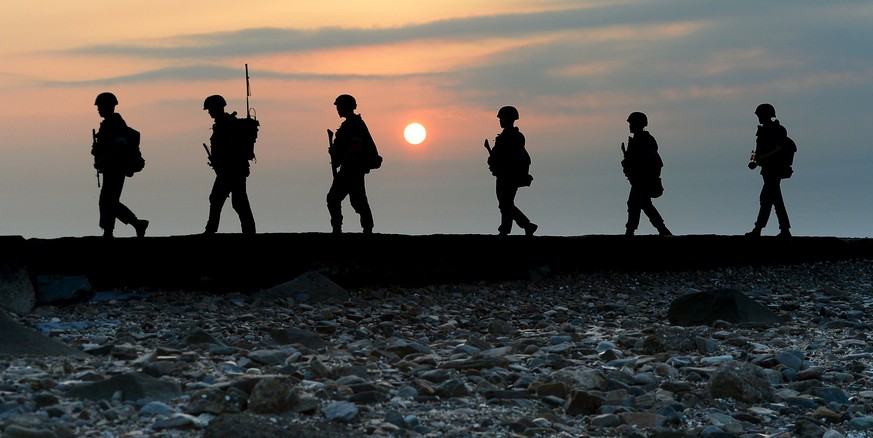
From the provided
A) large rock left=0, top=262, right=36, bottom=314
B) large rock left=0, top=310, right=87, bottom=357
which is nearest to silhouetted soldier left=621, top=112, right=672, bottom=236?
large rock left=0, top=262, right=36, bottom=314

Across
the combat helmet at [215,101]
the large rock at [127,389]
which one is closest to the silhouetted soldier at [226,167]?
the combat helmet at [215,101]

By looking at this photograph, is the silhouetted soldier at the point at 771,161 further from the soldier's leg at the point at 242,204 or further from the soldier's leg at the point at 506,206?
the soldier's leg at the point at 242,204

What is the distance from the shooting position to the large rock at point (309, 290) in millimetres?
10211

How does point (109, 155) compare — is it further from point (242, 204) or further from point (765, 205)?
point (765, 205)

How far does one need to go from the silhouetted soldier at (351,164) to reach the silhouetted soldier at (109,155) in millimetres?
2175

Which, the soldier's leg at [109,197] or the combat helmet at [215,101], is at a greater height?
the combat helmet at [215,101]

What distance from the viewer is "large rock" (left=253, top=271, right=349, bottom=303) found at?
10211 millimetres

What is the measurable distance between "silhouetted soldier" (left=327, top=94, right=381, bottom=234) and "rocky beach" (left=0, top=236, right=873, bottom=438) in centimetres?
157

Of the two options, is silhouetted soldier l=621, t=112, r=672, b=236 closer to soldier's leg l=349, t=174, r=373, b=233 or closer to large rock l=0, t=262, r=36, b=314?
soldier's leg l=349, t=174, r=373, b=233

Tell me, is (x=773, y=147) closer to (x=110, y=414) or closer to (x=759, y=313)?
(x=759, y=313)

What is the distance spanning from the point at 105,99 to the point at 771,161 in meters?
7.98

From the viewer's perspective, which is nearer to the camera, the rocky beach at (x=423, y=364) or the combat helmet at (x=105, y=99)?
the rocky beach at (x=423, y=364)

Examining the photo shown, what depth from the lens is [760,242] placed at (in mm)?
13805

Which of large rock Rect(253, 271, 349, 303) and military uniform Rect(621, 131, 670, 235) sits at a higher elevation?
military uniform Rect(621, 131, 670, 235)
